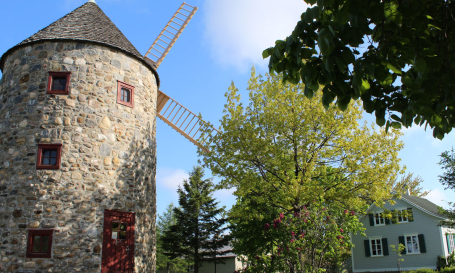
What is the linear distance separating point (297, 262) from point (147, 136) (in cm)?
745

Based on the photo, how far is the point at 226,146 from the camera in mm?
14297

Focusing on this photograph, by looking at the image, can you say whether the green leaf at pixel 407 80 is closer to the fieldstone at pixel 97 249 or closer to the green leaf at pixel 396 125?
the green leaf at pixel 396 125

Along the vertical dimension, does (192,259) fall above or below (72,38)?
below

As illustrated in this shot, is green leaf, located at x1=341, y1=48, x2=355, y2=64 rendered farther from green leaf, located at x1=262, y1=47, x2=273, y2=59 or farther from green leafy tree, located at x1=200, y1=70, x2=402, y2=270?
green leafy tree, located at x1=200, y1=70, x2=402, y2=270

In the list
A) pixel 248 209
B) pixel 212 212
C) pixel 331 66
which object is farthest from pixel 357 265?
pixel 331 66

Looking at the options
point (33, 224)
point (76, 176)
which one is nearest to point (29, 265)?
point (33, 224)

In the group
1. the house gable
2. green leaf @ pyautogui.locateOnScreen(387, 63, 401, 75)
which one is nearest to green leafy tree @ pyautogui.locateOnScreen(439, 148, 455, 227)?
the house gable

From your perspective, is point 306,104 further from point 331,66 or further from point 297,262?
point 331,66

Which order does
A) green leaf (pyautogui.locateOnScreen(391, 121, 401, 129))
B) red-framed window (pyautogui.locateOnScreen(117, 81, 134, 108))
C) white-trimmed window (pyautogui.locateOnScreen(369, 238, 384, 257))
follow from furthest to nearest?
1. white-trimmed window (pyautogui.locateOnScreen(369, 238, 384, 257))
2. red-framed window (pyautogui.locateOnScreen(117, 81, 134, 108))
3. green leaf (pyautogui.locateOnScreen(391, 121, 401, 129))

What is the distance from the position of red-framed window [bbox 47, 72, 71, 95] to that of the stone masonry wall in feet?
0.53

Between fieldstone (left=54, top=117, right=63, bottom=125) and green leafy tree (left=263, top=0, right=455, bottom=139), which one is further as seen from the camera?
fieldstone (left=54, top=117, right=63, bottom=125)

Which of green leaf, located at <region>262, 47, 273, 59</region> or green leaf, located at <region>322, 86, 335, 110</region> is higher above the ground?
green leaf, located at <region>262, 47, 273, 59</region>

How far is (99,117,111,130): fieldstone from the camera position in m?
13.0

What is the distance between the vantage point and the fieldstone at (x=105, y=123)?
513 inches
